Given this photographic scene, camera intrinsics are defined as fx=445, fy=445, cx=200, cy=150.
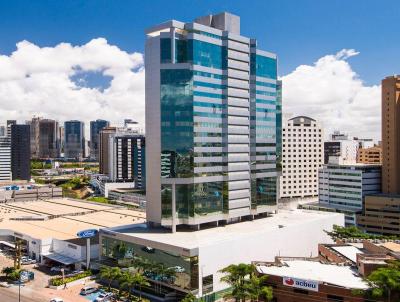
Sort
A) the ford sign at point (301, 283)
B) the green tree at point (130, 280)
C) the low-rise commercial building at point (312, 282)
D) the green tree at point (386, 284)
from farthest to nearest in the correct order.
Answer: the green tree at point (130, 280) → the ford sign at point (301, 283) → the low-rise commercial building at point (312, 282) → the green tree at point (386, 284)

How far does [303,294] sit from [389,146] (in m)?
96.9

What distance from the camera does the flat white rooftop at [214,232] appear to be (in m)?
79.3

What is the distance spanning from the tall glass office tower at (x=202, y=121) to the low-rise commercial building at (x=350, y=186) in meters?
61.9

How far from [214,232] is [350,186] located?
264 feet

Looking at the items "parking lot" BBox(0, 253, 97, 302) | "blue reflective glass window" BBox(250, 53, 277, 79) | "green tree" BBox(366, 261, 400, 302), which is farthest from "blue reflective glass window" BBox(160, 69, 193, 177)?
"green tree" BBox(366, 261, 400, 302)

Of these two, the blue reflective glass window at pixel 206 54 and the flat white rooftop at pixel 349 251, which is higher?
the blue reflective glass window at pixel 206 54

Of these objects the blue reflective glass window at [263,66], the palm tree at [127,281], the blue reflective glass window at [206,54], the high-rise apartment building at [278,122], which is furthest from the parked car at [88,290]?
the blue reflective glass window at [263,66]

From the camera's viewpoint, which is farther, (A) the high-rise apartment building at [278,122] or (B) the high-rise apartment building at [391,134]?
(B) the high-rise apartment building at [391,134]

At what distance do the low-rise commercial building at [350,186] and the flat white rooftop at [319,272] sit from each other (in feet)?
262

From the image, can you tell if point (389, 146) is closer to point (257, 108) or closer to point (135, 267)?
point (257, 108)

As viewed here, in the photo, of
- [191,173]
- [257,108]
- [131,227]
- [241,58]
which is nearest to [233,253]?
[191,173]

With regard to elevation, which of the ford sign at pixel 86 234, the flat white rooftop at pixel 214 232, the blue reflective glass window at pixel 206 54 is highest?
the blue reflective glass window at pixel 206 54

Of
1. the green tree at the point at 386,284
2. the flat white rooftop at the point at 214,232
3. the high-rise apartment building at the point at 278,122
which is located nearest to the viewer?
the green tree at the point at 386,284

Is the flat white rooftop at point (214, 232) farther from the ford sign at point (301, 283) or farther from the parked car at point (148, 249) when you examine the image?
the ford sign at point (301, 283)
